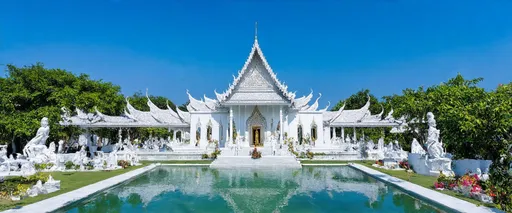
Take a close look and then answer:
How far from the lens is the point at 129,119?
72.3 ft

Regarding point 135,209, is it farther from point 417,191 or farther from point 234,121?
point 234,121

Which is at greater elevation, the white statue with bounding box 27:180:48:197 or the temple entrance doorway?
the temple entrance doorway

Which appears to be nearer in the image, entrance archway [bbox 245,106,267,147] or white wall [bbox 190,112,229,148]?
entrance archway [bbox 245,106,267,147]

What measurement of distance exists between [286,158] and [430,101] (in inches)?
275

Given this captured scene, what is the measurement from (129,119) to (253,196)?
16062 mm

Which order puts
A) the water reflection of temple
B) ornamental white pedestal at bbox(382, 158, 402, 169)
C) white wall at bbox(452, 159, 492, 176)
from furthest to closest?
1. ornamental white pedestal at bbox(382, 158, 402, 169)
2. white wall at bbox(452, 159, 492, 176)
3. the water reflection of temple

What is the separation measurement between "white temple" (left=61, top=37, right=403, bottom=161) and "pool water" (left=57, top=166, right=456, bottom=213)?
933 centimetres

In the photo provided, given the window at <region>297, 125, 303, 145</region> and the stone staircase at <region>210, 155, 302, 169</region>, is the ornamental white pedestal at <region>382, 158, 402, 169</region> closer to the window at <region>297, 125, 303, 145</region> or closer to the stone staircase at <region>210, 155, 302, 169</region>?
the stone staircase at <region>210, 155, 302, 169</region>

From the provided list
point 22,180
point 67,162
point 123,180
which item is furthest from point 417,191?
point 67,162

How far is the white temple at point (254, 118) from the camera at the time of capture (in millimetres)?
20892

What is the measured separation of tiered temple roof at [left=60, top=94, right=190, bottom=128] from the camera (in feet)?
64.5

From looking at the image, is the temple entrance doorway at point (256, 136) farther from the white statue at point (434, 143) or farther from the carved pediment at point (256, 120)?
the white statue at point (434, 143)

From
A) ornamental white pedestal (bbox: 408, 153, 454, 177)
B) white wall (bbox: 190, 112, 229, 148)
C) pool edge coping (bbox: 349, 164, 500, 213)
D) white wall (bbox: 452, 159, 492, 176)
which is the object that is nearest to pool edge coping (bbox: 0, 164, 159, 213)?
pool edge coping (bbox: 349, 164, 500, 213)

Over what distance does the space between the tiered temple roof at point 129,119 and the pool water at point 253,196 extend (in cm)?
1033
